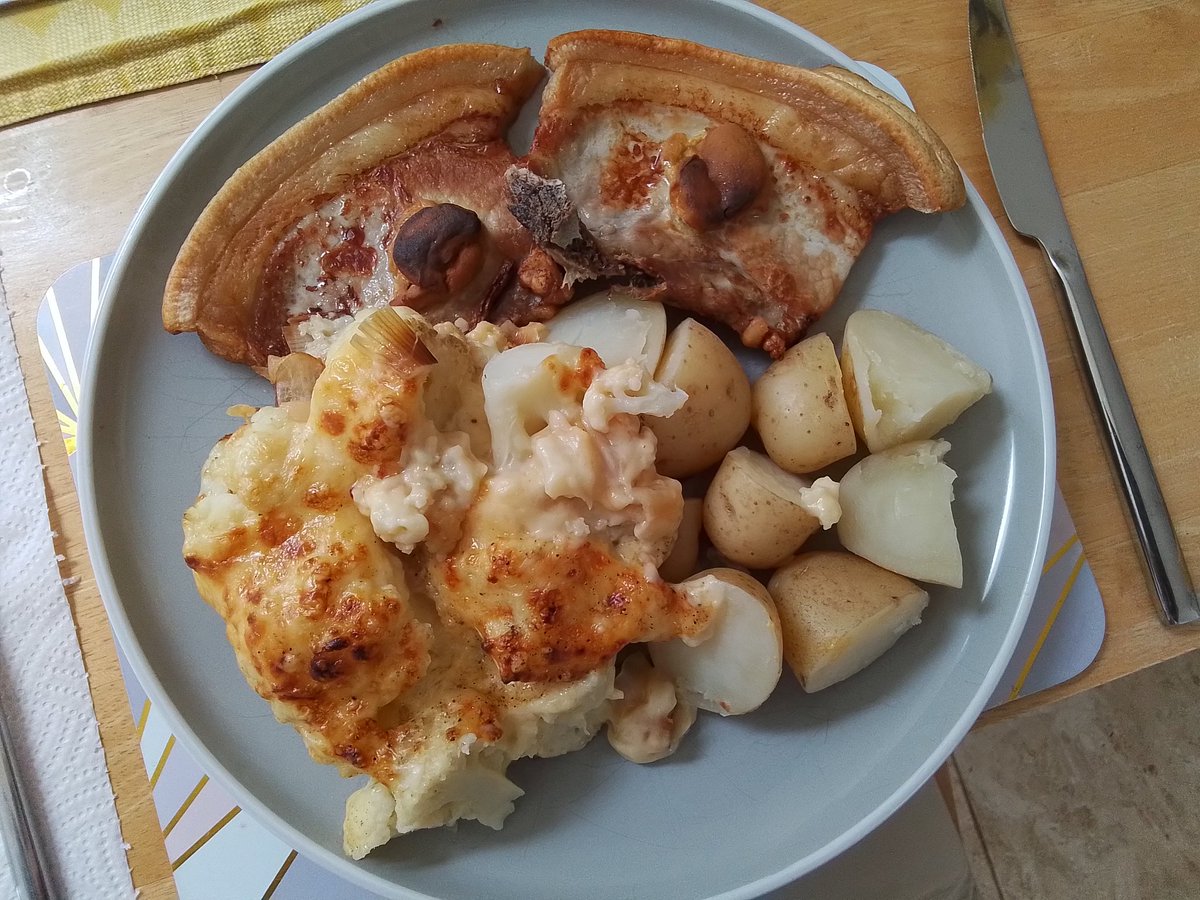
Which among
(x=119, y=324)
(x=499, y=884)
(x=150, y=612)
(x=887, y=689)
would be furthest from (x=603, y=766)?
(x=119, y=324)

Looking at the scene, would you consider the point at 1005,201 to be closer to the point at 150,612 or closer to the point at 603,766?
the point at 603,766

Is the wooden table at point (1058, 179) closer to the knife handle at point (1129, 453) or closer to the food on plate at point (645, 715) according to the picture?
the knife handle at point (1129, 453)

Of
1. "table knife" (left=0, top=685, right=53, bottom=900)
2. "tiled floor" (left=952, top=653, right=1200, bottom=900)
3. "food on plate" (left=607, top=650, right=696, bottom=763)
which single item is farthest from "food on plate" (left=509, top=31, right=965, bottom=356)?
"tiled floor" (left=952, top=653, right=1200, bottom=900)

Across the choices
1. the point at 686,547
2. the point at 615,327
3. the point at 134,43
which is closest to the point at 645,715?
the point at 686,547

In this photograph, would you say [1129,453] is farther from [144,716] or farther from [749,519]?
[144,716]

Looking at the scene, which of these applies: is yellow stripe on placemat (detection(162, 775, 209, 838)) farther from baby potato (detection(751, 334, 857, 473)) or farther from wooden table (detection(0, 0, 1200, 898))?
baby potato (detection(751, 334, 857, 473))

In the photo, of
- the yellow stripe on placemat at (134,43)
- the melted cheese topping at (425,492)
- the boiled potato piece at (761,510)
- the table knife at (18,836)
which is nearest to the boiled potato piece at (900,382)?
the boiled potato piece at (761,510)
